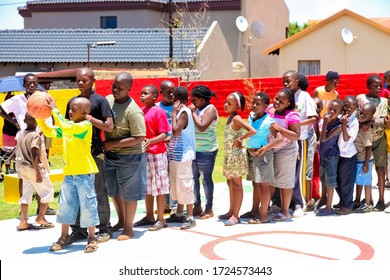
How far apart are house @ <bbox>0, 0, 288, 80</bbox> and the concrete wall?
3.98 meters

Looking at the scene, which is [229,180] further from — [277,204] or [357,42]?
[357,42]

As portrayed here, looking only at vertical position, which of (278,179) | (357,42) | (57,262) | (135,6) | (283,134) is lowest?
(57,262)

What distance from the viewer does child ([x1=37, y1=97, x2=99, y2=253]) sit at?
6.59 meters

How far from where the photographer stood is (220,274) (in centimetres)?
557

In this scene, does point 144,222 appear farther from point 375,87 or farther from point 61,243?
point 375,87

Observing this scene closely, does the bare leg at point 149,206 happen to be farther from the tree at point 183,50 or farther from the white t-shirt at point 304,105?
the tree at point 183,50

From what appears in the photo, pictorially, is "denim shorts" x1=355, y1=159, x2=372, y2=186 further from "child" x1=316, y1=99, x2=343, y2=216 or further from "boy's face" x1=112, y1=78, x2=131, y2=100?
"boy's face" x1=112, y1=78, x2=131, y2=100

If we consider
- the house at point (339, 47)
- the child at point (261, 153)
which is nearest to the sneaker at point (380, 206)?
the child at point (261, 153)

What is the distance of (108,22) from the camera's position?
40.6 metres

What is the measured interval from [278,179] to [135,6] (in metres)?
32.8

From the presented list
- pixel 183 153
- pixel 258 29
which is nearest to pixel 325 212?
pixel 183 153

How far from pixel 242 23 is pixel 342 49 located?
6.60m

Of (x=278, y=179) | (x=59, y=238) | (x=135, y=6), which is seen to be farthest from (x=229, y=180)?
(x=135, y=6)

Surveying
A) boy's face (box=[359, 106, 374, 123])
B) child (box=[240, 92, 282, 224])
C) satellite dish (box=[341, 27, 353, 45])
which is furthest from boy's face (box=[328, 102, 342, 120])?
satellite dish (box=[341, 27, 353, 45])
